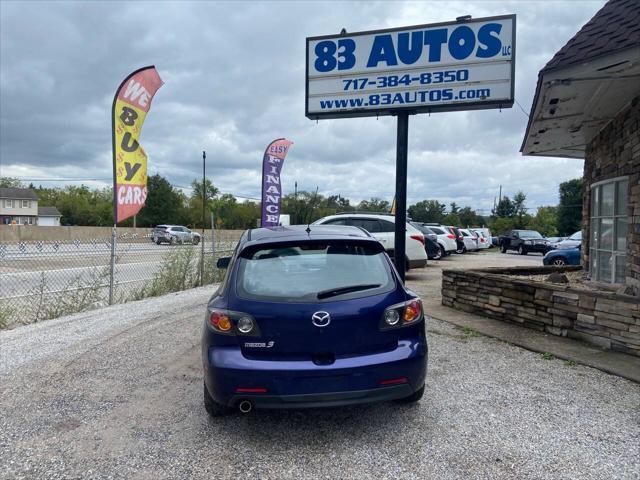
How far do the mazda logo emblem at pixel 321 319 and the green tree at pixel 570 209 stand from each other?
62593 mm

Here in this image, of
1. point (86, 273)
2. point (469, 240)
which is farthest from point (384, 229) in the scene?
point (469, 240)

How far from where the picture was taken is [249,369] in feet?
10.2

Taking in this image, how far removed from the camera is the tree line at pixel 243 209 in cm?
6066

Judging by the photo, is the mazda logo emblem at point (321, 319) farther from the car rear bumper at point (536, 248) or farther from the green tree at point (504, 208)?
the green tree at point (504, 208)

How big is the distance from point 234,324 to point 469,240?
27.9 meters

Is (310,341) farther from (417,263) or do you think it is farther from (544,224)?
(544,224)

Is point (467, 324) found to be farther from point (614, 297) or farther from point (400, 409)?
point (400, 409)

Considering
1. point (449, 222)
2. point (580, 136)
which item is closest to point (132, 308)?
point (580, 136)

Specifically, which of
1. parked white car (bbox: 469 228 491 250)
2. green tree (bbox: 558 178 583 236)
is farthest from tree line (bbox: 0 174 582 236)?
parked white car (bbox: 469 228 491 250)

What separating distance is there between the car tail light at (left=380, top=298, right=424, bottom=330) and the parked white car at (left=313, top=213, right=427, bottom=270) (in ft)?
29.4

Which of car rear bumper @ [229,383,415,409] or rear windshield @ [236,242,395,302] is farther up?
rear windshield @ [236,242,395,302]

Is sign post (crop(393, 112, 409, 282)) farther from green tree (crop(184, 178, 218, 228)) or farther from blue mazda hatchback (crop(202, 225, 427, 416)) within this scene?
green tree (crop(184, 178, 218, 228))

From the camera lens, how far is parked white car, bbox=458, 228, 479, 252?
94.4ft

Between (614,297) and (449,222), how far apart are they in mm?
75893
